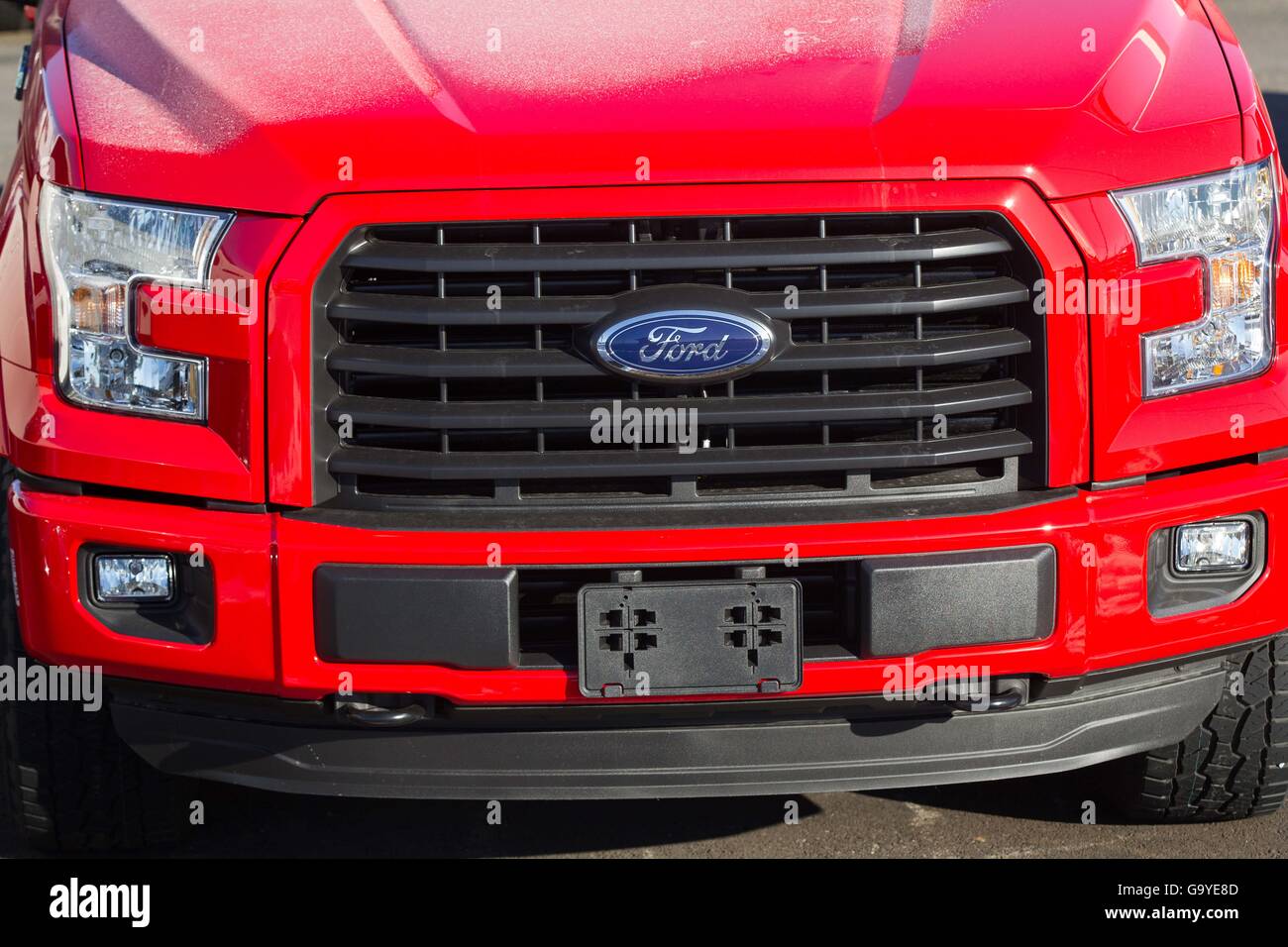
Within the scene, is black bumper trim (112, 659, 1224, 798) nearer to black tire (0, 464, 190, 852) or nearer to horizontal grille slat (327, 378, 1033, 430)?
black tire (0, 464, 190, 852)

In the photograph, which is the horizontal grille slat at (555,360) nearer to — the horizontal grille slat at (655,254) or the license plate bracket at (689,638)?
the horizontal grille slat at (655,254)

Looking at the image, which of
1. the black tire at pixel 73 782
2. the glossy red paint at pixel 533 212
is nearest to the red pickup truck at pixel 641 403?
the glossy red paint at pixel 533 212

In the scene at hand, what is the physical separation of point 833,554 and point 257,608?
927mm

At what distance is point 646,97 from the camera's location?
2771 mm

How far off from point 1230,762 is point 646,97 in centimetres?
177

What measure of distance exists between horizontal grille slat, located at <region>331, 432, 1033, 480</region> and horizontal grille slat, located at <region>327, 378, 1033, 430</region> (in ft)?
0.18

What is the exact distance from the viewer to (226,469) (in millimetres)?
2768

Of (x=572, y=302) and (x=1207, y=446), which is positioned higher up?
(x=572, y=302)
